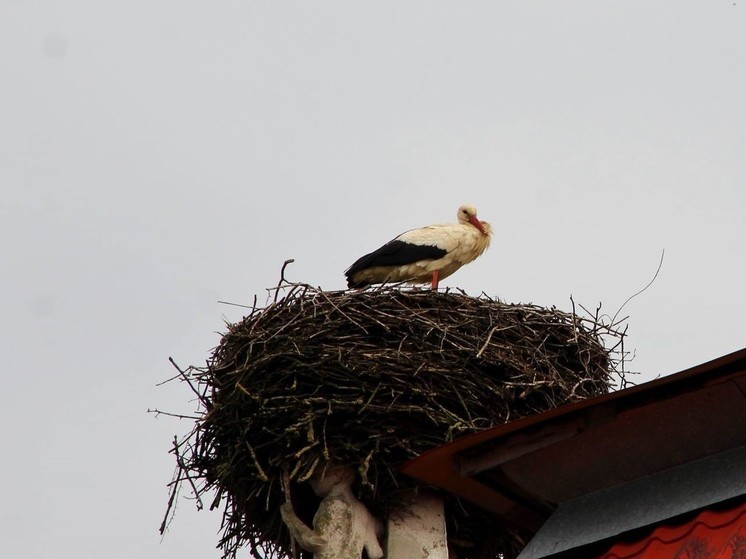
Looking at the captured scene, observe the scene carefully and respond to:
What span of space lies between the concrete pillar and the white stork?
266 centimetres

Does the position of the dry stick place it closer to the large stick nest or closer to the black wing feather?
the large stick nest

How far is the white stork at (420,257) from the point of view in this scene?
11586 mm

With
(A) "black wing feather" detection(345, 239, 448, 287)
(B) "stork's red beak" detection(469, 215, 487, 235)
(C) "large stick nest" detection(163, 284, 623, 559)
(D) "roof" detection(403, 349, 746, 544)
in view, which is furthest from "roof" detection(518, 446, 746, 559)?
(B) "stork's red beak" detection(469, 215, 487, 235)

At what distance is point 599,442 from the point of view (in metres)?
5.40

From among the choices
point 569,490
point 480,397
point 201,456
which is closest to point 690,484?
point 569,490

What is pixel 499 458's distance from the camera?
5.63 meters

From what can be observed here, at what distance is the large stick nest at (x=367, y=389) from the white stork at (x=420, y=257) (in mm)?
1824

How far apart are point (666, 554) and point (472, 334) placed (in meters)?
4.67

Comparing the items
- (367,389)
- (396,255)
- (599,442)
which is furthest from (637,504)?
(396,255)

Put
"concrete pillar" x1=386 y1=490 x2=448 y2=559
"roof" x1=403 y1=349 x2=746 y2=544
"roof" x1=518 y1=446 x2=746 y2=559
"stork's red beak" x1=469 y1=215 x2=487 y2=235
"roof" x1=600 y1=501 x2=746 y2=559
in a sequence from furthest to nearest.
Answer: "stork's red beak" x1=469 y1=215 x2=487 y2=235 → "concrete pillar" x1=386 y1=490 x2=448 y2=559 → "roof" x1=403 y1=349 x2=746 y2=544 → "roof" x1=518 y1=446 x2=746 y2=559 → "roof" x1=600 y1=501 x2=746 y2=559

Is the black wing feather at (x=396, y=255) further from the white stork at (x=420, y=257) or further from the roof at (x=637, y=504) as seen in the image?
the roof at (x=637, y=504)

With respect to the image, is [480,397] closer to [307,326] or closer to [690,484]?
[307,326]

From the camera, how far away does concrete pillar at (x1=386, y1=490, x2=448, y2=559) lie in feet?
29.8

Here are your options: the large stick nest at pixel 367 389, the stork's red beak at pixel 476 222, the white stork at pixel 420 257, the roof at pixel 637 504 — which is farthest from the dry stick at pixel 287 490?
the stork's red beak at pixel 476 222
